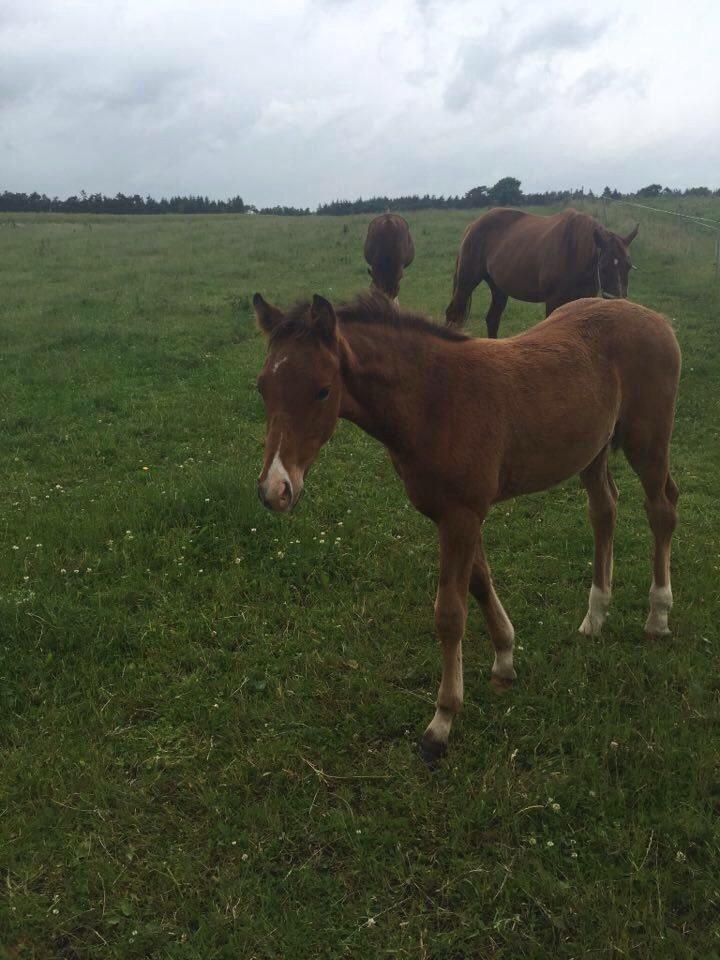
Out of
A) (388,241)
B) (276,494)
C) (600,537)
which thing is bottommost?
(600,537)

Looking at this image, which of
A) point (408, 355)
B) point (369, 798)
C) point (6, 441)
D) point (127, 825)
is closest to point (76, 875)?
point (127, 825)

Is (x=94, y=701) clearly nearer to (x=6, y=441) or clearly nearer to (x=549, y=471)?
(x=549, y=471)

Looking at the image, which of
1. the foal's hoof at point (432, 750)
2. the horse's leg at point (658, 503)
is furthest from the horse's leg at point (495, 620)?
the horse's leg at point (658, 503)

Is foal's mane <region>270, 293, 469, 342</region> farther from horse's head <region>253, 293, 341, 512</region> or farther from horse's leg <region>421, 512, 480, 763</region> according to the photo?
horse's leg <region>421, 512, 480, 763</region>

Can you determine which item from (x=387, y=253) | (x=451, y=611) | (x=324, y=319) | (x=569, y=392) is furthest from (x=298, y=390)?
(x=387, y=253)

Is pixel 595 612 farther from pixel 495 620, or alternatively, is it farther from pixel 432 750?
pixel 432 750

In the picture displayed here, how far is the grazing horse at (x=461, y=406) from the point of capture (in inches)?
111

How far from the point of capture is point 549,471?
3.58 meters

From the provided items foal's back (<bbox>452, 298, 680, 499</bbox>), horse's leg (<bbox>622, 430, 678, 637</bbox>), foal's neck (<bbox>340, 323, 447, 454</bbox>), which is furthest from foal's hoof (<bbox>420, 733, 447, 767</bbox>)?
horse's leg (<bbox>622, 430, 678, 637</bbox>)

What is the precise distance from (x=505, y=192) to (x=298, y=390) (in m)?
42.2

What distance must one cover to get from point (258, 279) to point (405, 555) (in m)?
14.7

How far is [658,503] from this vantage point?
417 centimetres

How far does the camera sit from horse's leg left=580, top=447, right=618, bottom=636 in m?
4.20

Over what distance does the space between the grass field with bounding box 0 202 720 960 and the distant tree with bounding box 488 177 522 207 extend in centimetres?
3552
